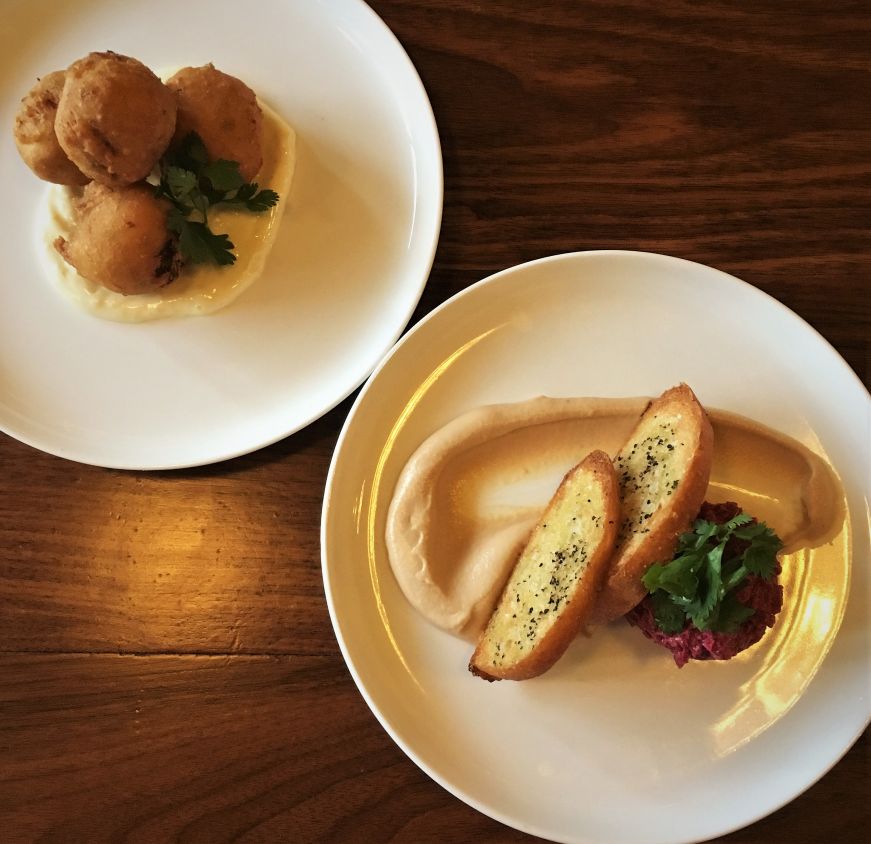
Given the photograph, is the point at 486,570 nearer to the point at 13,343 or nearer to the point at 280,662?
the point at 280,662

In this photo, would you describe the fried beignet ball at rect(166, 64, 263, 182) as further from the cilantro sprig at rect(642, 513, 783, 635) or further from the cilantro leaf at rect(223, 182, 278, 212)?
the cilantro sprig at rect(642, 513, 783, 635)

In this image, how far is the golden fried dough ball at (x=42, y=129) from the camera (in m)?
1.38

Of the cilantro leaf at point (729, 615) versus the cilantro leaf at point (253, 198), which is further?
the cilantro leaf at point (253, 198)

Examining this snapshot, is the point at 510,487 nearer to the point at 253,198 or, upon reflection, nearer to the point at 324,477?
the point at 324,477

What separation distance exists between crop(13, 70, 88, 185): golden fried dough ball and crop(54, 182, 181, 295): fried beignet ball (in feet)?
0.27

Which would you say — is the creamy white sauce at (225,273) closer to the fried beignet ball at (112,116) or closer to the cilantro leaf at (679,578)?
the fried beignet ball at (112,116)

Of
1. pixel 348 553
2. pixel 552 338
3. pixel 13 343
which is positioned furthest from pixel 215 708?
pixel 552 338

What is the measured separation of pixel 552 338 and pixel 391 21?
0.78 metres

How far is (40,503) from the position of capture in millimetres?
1523

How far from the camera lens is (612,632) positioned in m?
1.38

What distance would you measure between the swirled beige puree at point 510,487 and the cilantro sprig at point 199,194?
0.60 meters

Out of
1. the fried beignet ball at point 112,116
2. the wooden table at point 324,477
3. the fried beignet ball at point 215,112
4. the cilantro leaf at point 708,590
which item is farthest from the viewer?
the wooden table at point 324,477

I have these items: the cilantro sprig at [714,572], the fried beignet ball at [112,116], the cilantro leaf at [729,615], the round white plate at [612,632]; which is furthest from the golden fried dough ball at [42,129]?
the cilantro leaf at [729,615]

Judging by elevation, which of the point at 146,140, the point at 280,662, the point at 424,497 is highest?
the point at 146,140
